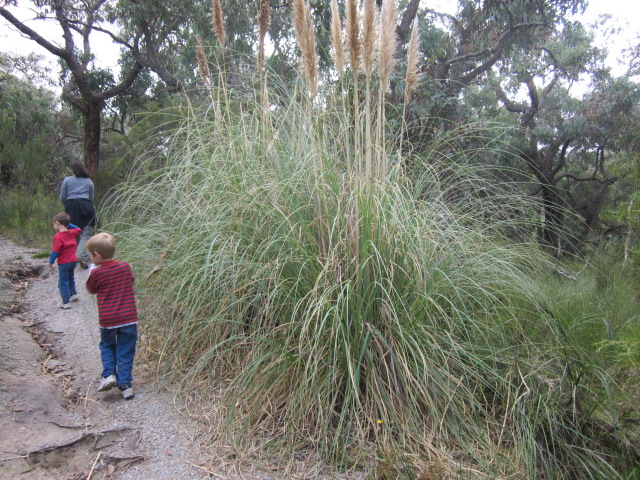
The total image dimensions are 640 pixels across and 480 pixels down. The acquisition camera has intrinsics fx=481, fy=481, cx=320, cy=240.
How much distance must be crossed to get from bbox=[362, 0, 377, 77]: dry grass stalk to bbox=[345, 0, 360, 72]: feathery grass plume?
1.6 inches

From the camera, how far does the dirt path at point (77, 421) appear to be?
262 centimetres

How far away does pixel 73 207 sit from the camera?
6.62 m

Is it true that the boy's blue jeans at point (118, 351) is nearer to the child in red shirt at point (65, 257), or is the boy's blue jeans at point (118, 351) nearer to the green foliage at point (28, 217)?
the child in red shirt at point (65, 257)

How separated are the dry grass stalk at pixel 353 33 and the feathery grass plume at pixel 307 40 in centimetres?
34

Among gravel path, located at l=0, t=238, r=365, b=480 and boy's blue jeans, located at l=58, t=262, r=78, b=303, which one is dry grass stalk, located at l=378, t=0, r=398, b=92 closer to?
gravel path, located at l=0, t=238, r=365, b=480

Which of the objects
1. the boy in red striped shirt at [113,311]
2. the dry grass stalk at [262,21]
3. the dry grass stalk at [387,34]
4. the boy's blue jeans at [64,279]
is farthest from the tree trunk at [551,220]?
the boy's blue jeans at [64,279]

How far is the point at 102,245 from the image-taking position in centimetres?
362

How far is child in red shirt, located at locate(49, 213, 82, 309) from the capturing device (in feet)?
17.6

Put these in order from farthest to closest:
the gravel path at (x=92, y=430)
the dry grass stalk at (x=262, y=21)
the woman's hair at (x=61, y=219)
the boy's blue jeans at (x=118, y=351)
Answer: the woman's hair at (x=61, y=219) < the dry grass stalk at (x=262, y=21) < the boy's blue jeans at (x=118, y=351) < the gravel path at (x=92, y=430)

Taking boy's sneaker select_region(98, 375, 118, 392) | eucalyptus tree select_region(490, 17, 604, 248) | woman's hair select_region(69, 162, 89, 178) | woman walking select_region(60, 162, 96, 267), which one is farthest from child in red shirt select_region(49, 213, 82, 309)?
eucalyptus tree select_region(490, 17, 604, 248)

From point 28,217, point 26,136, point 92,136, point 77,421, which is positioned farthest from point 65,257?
point 26,136

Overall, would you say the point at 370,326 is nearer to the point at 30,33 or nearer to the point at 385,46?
the point at 385,46

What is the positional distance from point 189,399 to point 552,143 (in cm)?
1257

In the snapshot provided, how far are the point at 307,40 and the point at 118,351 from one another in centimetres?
268
